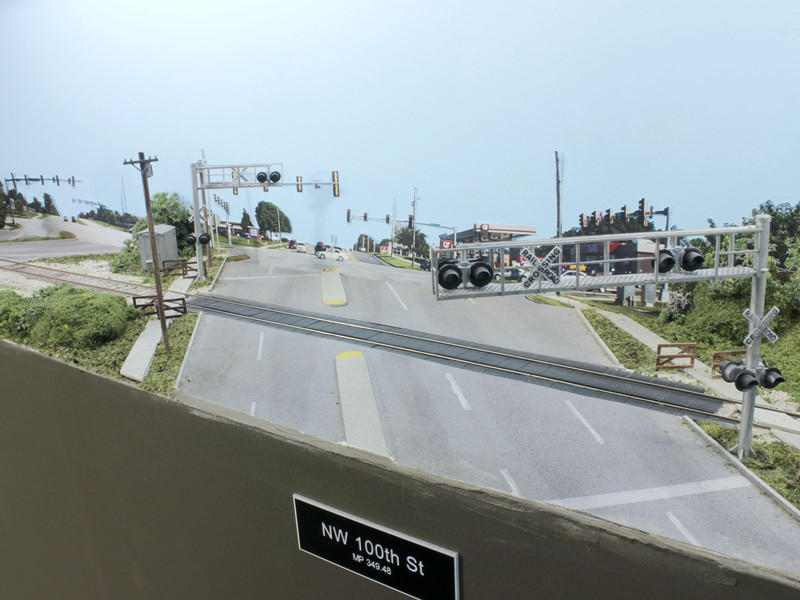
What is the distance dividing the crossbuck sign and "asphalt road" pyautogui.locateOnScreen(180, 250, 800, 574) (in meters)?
0.88

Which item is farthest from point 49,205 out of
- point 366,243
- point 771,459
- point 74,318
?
point 771,459

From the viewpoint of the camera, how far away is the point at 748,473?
3.47 metres

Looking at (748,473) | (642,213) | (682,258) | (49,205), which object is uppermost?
(49,205)

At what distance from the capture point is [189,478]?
6.10 feet

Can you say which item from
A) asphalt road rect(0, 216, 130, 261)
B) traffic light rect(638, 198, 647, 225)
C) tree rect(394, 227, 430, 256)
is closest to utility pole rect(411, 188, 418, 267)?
tree rect(394, 227, 430, 256)

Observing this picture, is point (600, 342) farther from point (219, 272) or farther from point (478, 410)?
point (219, 272)

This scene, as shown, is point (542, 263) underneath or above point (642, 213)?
underneath

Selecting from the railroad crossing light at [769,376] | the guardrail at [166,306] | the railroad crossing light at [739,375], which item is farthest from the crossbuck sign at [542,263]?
the guardrail at [166,306]

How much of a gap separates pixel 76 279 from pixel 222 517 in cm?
317

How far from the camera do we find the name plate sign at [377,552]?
1290 mm

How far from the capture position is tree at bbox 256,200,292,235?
366 cm

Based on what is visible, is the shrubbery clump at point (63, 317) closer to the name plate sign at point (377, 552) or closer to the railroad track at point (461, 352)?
the railroad track at point (461, 352)

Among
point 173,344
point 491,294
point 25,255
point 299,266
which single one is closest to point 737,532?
point 491,294

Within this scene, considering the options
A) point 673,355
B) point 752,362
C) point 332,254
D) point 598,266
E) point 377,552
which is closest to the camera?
point 377,552
